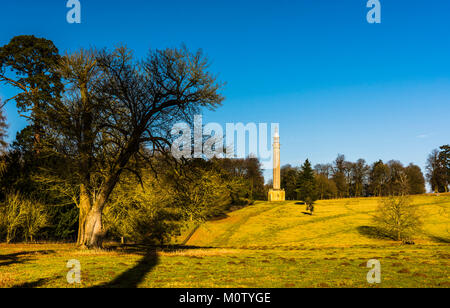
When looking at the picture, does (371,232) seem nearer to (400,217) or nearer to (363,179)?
(400,217)

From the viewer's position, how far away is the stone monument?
9575 cm

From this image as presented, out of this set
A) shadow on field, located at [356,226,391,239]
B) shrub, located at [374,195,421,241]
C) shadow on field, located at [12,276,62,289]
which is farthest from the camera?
shadow on field, located at [356,226,391,239]

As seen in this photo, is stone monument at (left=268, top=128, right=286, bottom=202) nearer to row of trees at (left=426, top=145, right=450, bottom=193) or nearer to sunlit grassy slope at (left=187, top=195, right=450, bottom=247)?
sunlit grassy slope at (left=187, top=195, right=450, bottom=247)

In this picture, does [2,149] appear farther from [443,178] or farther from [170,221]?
[443,178]

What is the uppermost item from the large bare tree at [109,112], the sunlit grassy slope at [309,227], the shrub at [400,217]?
the large bare tree at [109,112]

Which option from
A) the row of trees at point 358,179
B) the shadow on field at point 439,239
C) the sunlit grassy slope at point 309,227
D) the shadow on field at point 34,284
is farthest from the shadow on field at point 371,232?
the row of trees at point 358,179

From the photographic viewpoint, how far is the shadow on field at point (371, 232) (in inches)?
1820

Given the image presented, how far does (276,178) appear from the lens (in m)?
97.4

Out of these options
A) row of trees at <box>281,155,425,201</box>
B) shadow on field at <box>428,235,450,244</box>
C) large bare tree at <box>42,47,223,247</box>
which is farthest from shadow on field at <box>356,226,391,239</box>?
row of trees at <box>281,155,425,201</box>

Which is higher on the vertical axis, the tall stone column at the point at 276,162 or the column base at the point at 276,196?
the tall stone column at the point at 276,162

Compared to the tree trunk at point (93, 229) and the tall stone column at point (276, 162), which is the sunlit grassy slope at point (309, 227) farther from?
the tree trunk at point (93, 229)

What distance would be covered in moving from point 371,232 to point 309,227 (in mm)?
10616

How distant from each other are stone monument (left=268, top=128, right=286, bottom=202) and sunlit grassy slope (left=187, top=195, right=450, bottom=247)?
15301 mm

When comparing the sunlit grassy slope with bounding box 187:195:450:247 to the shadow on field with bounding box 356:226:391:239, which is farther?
the sunlit grassy slope with bounding box 187:195:450:247
